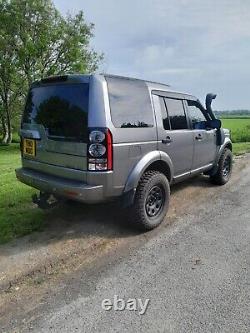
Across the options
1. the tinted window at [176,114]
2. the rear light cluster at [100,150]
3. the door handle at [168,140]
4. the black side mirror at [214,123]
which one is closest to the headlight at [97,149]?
the rear light cluster at [100,150]

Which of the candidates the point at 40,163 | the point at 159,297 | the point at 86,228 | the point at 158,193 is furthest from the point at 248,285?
the point at 40,163

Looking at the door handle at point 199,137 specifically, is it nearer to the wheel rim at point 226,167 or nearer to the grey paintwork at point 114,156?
the grey paintwork at point 114,156

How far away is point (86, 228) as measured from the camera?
4430 millimetres

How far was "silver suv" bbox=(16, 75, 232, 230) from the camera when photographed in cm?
368

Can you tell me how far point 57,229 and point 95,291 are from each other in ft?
4.99

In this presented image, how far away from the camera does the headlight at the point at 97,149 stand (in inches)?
143

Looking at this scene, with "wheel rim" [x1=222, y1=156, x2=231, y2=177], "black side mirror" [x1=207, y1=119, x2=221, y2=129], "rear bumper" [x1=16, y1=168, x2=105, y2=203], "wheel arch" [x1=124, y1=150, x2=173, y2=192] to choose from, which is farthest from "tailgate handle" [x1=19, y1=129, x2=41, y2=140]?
"wheel rim" [x1=222, y1=156, x2=231, y2=177]

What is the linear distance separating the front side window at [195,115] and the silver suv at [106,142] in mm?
394

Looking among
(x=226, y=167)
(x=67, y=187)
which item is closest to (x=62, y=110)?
(x=67, y=187)

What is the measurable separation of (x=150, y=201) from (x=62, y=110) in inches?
67.6

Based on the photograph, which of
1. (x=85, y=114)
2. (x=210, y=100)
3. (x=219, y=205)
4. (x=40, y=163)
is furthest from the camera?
(x=210, y=100)

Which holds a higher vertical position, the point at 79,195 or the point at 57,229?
the point at 79,195

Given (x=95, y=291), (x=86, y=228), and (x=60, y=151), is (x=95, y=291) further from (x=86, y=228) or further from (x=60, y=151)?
(x=60, y=151)

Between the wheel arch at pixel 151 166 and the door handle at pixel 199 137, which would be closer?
the wheel arch at pixel 151 166
